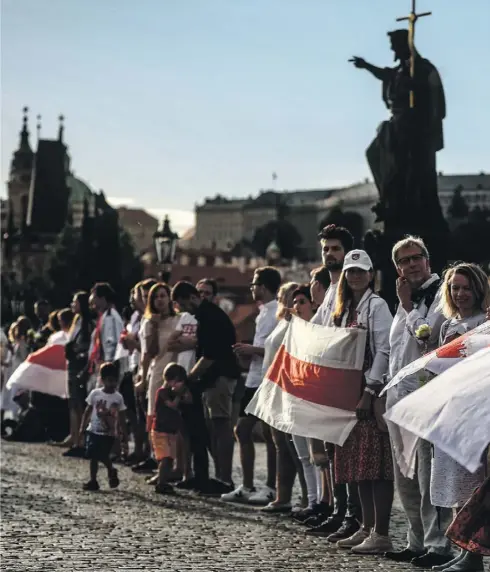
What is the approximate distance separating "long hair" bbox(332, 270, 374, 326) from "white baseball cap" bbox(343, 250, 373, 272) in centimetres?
16

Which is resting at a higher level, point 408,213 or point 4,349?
point 408,213

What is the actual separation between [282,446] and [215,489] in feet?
5.88

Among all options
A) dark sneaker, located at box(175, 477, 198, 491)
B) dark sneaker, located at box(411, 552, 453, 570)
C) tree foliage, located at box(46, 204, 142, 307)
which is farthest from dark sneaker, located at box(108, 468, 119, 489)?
tree foliage, located at box(46, 204, 142, 307)

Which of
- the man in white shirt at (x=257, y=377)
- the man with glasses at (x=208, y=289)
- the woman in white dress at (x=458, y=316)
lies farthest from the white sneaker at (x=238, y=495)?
the woman in white dress at (x=458, y=316)

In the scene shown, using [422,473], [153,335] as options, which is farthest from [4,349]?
[422,473]

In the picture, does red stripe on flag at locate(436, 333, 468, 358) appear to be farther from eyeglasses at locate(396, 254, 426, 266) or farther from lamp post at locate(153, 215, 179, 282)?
lamp post at locate(153, 215, 179, 282)

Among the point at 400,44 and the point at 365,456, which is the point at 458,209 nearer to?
the point at 400,44

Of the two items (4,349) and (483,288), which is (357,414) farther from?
(4,349)

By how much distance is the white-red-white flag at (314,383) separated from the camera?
1107cm

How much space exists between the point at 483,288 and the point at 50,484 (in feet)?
24.0

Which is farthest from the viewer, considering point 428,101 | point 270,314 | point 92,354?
point 92,354

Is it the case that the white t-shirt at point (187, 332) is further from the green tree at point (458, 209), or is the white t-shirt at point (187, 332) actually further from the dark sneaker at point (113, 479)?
the green tree at point (458, 209)

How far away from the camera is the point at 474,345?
322 inches

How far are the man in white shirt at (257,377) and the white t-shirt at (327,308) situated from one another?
2107mm
